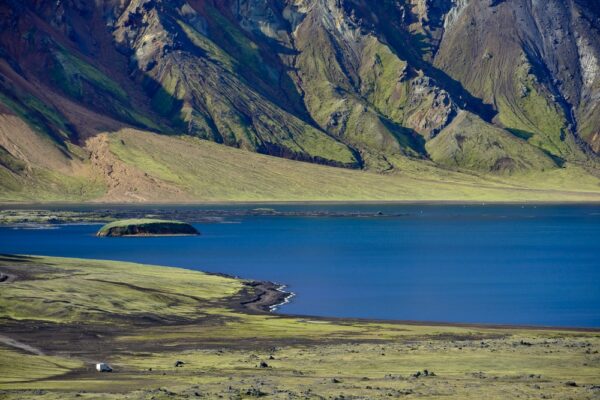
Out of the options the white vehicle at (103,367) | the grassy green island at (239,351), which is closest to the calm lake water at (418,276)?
the grassy green island at (239,351)

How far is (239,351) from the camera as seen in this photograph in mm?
77562

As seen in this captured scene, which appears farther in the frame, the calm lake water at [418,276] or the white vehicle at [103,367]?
the calm lake water at [418,276]

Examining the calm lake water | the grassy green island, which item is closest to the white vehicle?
the grassy green island

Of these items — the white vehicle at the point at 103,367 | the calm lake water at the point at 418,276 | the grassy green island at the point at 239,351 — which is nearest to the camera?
the grassy green island at the point at 239,351

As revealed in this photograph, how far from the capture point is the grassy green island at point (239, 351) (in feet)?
193

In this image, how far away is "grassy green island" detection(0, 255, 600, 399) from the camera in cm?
5881

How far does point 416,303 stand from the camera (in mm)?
117312

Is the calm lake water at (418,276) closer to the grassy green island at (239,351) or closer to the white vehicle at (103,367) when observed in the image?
the grassy green island at (239,351)

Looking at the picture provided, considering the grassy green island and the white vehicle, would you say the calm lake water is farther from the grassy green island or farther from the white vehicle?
the white vehicle

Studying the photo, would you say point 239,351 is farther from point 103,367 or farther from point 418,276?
point 418,276

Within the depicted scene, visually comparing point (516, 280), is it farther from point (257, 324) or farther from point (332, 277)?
point (257, 324)

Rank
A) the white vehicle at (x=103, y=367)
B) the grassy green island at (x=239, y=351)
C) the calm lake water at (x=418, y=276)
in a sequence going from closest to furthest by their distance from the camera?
1. the grassy green island at (x=239, y=351)
2. the white vehicle at (x=103, y=367)
3. the calm lake water at (x=418, y=276)

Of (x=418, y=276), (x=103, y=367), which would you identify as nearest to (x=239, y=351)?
(x=103, y=367)

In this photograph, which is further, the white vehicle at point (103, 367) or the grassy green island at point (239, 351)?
the white vehicle at point (103, 367)
